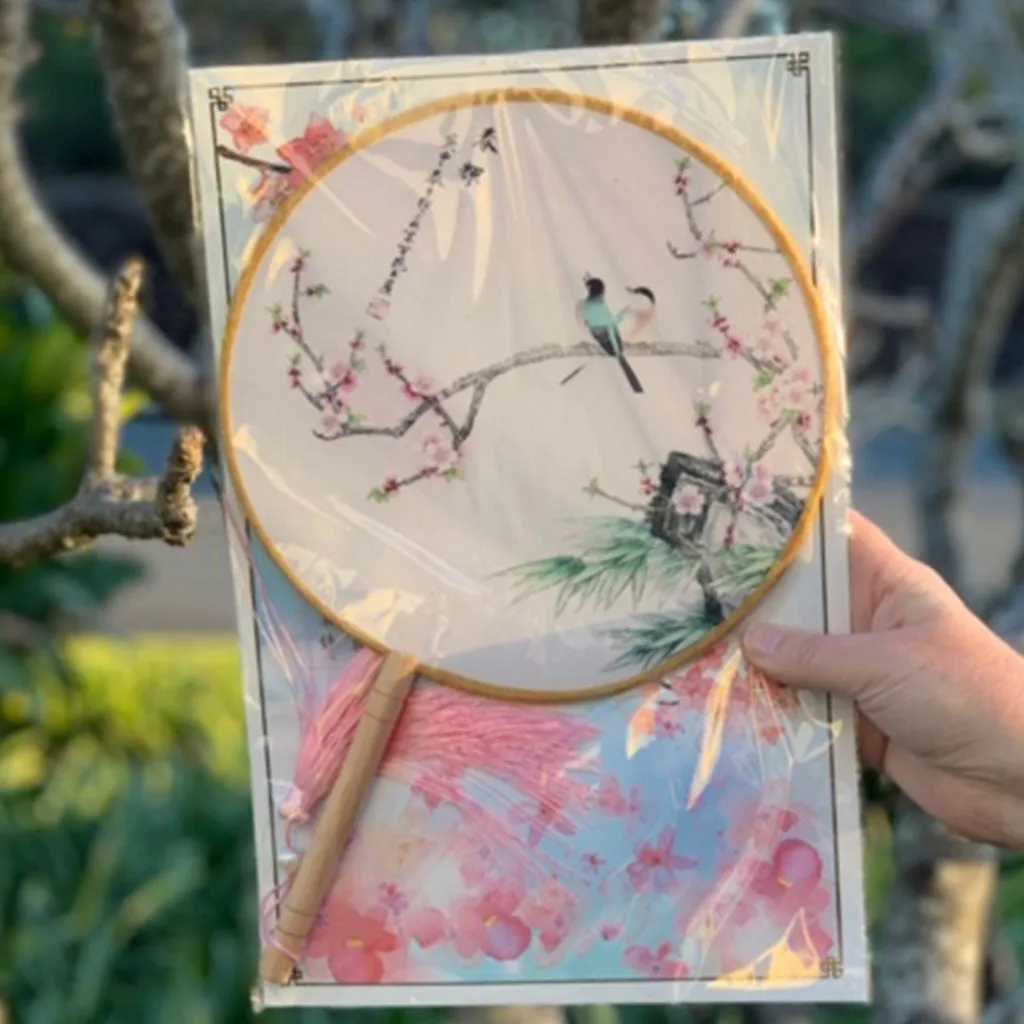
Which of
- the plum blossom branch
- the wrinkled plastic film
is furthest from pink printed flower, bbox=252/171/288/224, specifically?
the plum blossom branch

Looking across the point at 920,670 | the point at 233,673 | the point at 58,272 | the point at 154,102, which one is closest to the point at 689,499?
the point at 920,670

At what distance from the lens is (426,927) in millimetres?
923

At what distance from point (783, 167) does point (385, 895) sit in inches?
19.7

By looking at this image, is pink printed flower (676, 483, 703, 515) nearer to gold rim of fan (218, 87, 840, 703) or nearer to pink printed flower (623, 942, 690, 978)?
gold rim of fan (218, 87, 840, 703)

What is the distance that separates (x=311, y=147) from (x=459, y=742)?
0.37 metres

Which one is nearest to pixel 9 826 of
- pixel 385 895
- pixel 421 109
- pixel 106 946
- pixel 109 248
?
pixel 106 946

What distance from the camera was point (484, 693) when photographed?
90 centimetres

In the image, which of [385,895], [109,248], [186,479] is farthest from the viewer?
[109,248]

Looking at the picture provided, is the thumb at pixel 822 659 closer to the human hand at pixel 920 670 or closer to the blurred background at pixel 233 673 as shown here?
the human hand at pixel 920 670

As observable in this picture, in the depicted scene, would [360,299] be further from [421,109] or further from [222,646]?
[222,646]

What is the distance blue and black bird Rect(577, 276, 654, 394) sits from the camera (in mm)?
878

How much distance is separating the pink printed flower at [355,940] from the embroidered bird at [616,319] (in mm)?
366

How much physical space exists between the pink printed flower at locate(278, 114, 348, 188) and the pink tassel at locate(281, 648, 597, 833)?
0.29 metres

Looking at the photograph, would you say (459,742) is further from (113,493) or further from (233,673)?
(233,673)
